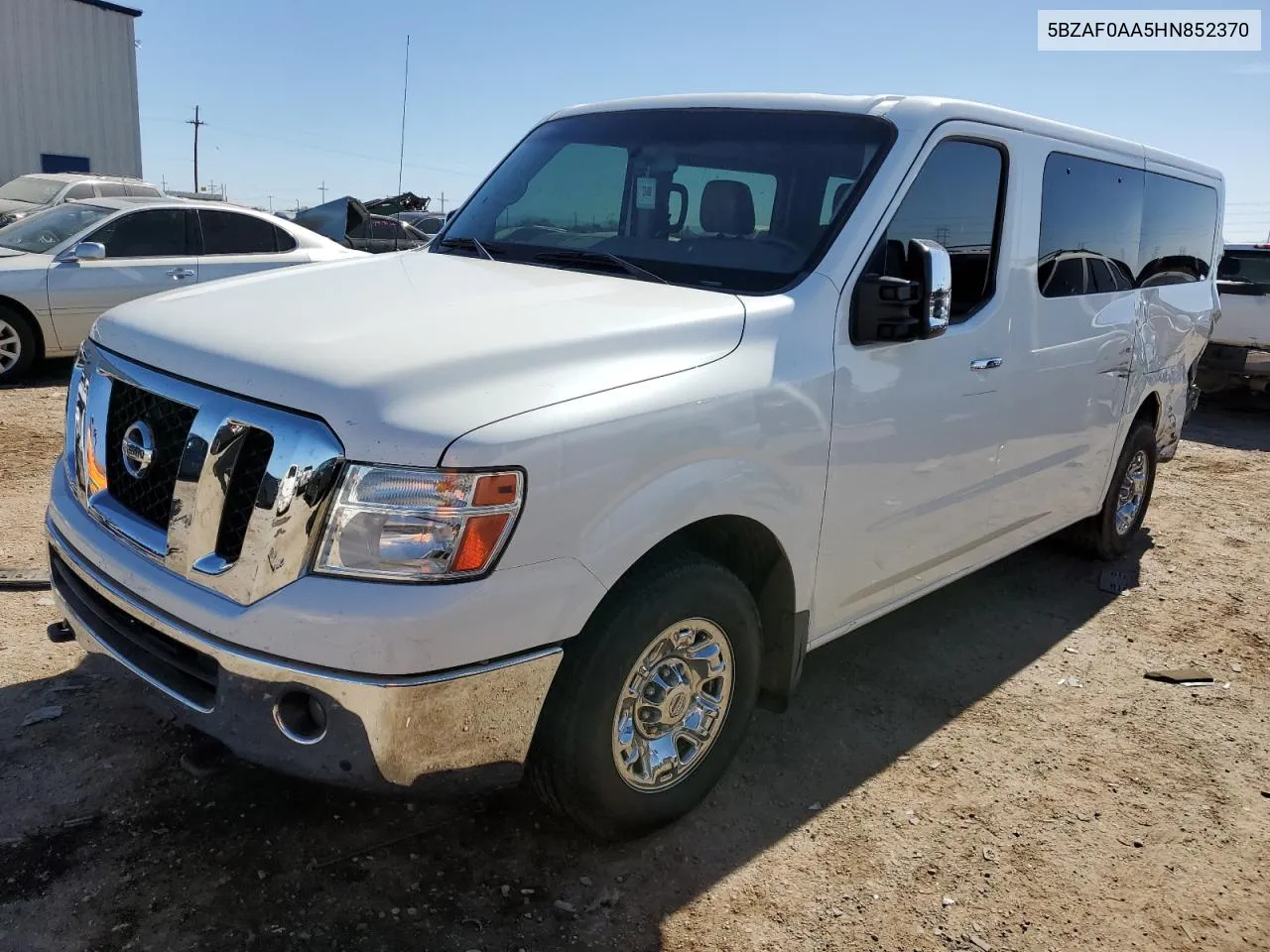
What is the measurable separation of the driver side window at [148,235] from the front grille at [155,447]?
7.19 metres

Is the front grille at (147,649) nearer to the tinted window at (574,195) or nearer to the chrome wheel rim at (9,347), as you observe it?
A: the tinted window at (574,195)

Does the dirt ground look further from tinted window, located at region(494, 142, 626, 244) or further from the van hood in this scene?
tinted window, located at region(494, 142, 626, 244)

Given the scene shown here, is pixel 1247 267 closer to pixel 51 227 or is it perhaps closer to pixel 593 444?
pixel 593 444

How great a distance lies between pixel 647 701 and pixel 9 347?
793cm

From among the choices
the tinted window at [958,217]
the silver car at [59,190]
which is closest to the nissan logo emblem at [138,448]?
the tinted window at [958,217]

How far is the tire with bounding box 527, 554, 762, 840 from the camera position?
2520 millimetres

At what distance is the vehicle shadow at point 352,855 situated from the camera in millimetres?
2537

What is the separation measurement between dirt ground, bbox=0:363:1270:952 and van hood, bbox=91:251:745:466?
0.91m

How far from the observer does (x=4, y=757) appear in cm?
313

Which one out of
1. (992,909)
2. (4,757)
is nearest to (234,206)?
(4,757)

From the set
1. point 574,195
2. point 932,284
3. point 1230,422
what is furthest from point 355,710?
point 1230,422

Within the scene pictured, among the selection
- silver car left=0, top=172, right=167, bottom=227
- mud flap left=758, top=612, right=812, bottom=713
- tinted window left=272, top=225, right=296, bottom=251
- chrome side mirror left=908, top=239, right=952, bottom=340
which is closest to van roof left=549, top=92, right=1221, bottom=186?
chrome side mirror left=908, top=239, right=952, bottom=340

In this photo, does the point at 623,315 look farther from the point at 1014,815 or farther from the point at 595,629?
the point at 1014,815

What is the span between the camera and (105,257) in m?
8.89
